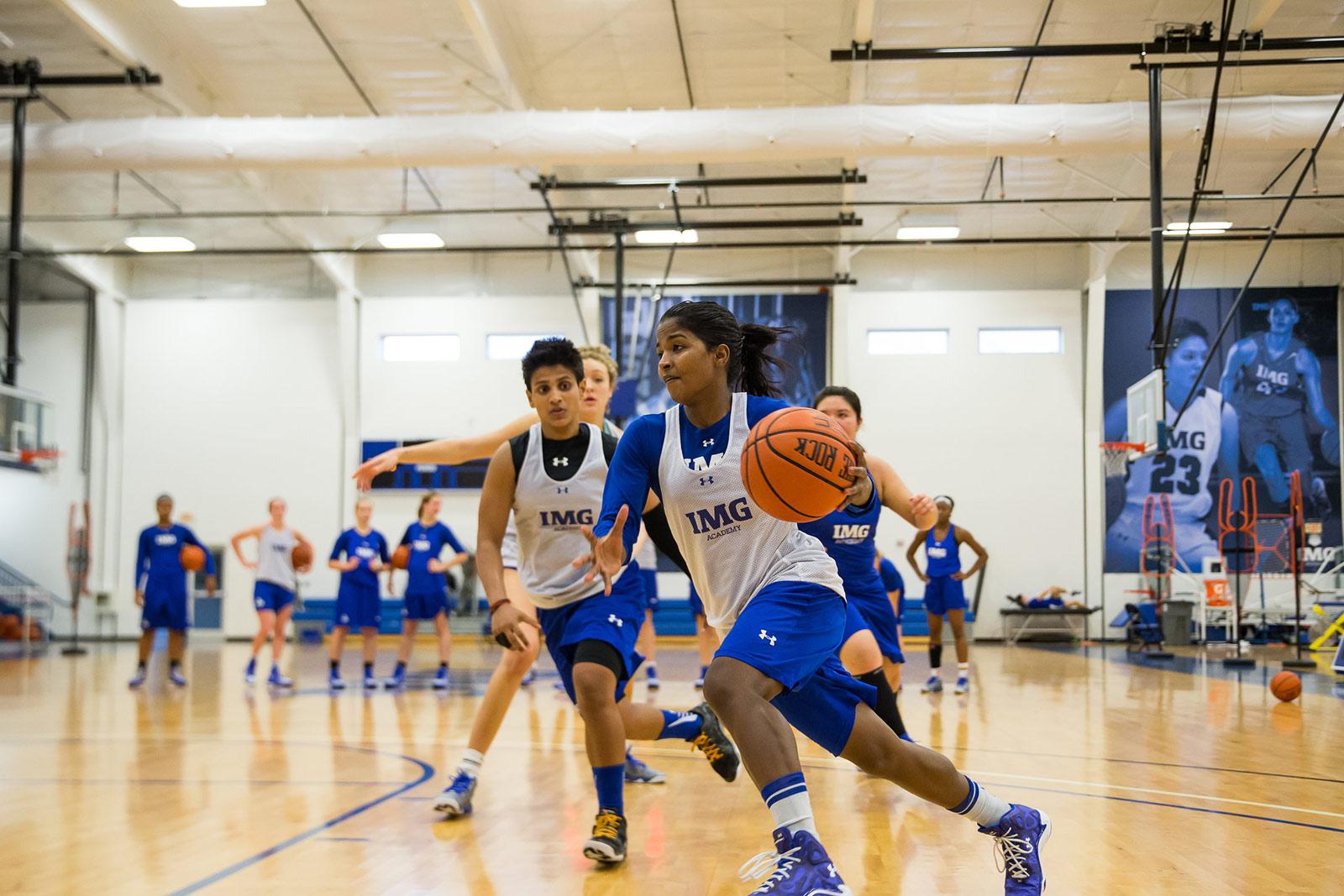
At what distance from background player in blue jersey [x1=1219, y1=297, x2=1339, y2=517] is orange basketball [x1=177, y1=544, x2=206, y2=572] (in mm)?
16812

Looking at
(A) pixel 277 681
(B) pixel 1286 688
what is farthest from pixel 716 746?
(A) pixel 277 681

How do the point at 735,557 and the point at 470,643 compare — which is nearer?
the point at 735,557

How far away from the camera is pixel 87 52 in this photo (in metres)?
14.7

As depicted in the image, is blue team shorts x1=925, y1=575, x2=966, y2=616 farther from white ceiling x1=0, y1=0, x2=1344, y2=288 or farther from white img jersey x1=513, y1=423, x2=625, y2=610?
white img jersey x1=513, y1=423, x2=625, y2=610

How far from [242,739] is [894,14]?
1082cm

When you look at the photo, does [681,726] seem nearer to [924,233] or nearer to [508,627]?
[508,627]

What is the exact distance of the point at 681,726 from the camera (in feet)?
15.3

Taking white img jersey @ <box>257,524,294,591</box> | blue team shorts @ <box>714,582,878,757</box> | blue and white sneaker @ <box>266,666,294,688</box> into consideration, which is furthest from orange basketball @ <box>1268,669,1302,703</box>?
white img jersey @ <box>257,524,294,591</box>

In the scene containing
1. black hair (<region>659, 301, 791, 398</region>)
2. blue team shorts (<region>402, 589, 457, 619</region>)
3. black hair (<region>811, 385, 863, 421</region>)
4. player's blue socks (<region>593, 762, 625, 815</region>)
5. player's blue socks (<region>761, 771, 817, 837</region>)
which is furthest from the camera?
blue team shorts (<region>402, 589, 457, 619</region>)

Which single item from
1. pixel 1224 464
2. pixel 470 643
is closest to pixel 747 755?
pixel 470 643

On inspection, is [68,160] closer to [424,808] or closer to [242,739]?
[242,739]

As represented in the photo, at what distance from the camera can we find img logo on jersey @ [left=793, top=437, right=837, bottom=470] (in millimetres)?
2766

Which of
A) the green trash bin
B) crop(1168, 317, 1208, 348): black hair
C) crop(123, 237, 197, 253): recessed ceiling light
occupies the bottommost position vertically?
the green trash bin

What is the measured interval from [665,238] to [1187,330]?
925 cm
